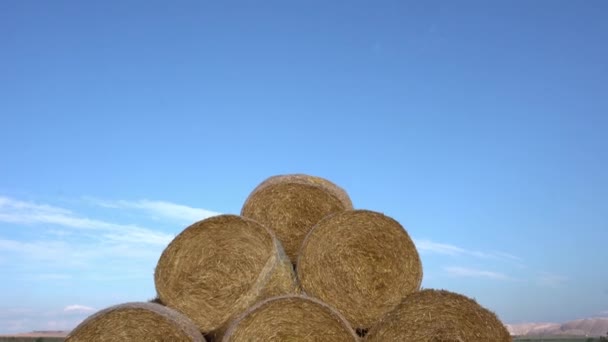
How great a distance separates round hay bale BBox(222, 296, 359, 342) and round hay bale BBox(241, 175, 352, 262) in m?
2.18

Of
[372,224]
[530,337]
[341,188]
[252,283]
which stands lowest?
[530,337]

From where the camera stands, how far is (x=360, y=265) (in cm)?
726

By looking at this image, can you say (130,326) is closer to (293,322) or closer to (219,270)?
(219,270)

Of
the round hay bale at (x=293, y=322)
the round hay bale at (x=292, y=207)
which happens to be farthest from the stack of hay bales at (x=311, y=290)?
the round hay bale at (x=292, y=207)

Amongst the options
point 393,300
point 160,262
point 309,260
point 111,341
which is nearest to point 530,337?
point 393,300

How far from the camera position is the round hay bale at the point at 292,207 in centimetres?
856

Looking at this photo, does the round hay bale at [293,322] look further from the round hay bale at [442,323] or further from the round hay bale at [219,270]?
the round hay bale at [219,270]

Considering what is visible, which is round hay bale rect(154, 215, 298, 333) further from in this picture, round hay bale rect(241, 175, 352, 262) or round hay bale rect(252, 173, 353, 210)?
round hay bale rect(252, 173, 353, 210)

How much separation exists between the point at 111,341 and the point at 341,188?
13.4 feet

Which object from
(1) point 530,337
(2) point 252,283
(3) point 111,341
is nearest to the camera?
(3) point 111,341

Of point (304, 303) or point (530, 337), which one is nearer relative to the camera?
point (304, 303)

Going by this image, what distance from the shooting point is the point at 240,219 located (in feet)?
23.7

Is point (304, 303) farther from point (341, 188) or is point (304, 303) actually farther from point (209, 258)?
point (341, 188)

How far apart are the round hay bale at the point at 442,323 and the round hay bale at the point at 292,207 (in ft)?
7.29
